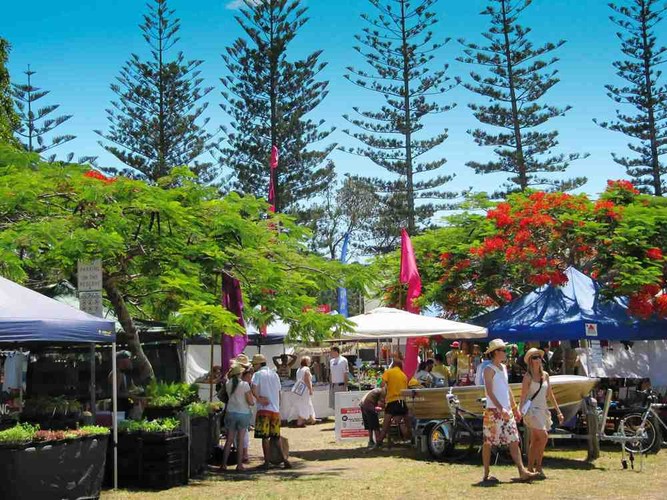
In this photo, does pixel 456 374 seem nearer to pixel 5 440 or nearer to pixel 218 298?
pixel 218 298

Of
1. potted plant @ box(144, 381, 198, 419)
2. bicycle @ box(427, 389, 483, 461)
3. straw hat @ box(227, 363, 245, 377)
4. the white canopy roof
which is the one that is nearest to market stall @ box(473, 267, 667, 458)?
the white canopy roof

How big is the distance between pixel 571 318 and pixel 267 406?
5780 millimetres

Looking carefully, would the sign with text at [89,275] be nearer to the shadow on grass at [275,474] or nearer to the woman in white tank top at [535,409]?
the shadow on grass at [275,474]

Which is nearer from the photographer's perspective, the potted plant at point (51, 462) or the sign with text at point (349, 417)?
the potted plant at point (51, 462)

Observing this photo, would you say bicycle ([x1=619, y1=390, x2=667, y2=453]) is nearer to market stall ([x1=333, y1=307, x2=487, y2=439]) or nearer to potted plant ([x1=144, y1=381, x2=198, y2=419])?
market stall ([x1=333, y1=307, x2=487, y2=439])

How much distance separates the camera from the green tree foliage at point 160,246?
406 inches

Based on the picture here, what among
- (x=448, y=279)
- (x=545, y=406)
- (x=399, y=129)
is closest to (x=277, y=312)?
(x=545, y=406)

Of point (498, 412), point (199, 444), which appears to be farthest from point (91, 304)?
point (498, 412)

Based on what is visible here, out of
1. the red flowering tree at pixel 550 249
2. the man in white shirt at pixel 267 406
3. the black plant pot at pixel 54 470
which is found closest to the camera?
the black plant pot at pixel 54 470

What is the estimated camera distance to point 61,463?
8.45 meters

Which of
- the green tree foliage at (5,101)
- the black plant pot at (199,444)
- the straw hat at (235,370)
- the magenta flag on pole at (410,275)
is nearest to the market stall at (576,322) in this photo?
the magenta flag on pole at (410,275)

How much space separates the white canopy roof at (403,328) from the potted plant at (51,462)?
588 centimetres

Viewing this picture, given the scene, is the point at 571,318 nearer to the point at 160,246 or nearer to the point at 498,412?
the point at 498,412

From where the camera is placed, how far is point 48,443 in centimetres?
834
